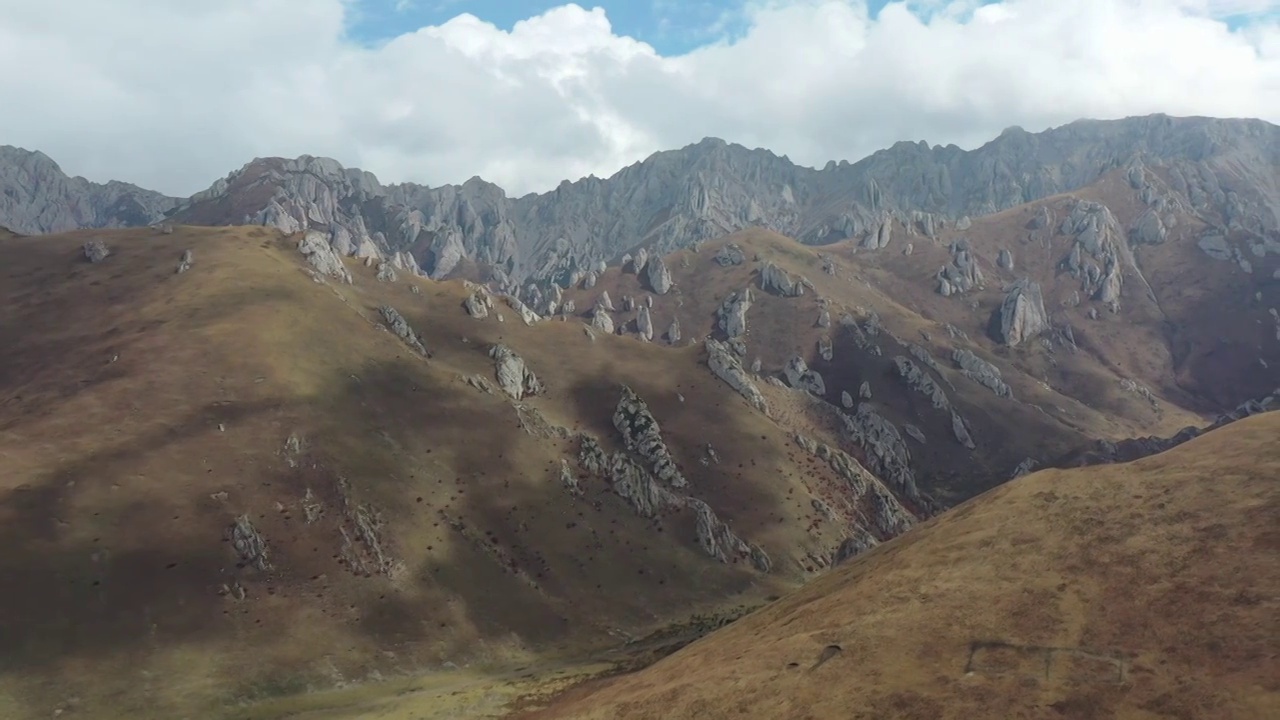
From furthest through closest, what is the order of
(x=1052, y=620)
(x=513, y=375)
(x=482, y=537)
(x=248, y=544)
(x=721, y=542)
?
1. (x=513, y=375)
2. (x=721, y=542)
3. (x=482, y=537)
4. (x=248, y=544)
5. (x=1052, y=620)

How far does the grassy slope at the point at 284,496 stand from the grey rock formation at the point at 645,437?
16.5 feet

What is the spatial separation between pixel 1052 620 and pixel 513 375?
139871mm

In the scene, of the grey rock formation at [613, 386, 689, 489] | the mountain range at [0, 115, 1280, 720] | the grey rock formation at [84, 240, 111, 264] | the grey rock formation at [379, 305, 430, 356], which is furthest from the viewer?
the grey rock formation at [84, 240, 111, 264]

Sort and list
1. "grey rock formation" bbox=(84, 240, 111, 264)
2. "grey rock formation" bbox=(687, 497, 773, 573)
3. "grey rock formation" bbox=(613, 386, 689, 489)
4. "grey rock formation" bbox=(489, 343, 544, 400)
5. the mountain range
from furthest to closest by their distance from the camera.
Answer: "grey rock formation" bbox=(84, 240, 111, 264)
"grey rock formation" bbox=(489, 343, 544, 400)
"grey rock formation" bbox=(613, 386, 689, 489)
"grey rock formation" bbox=(687, 497, 773, 573)
the mountain range

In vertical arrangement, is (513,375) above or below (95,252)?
below

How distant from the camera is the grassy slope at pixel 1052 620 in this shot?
3791 cm

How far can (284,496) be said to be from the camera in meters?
108

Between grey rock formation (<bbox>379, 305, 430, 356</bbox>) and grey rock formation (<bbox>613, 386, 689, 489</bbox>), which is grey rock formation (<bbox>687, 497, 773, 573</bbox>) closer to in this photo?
grey rock formation (<bbox>613, 386, 689, 489</bbox>)

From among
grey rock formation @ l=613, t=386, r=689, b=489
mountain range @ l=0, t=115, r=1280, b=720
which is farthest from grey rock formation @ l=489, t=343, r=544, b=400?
grey rock formation @ l=613, t=386, r=689, b=489

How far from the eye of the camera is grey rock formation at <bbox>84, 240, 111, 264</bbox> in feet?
591

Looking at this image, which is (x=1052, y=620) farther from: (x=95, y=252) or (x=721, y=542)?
(x=95, y=252)

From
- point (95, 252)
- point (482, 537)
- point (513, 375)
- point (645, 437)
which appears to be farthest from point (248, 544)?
point (95, 252)

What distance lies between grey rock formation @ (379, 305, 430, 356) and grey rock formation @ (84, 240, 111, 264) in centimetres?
7307

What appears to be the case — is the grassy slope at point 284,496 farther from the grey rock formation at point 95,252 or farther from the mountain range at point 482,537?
the grey rock formation at point 95,252
